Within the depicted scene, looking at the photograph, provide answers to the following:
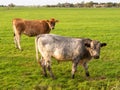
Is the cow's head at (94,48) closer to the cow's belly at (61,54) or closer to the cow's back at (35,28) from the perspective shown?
the cow's belly at (61,54)

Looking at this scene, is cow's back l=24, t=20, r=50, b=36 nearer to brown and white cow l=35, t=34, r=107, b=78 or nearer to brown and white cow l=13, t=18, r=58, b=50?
brown and white cow l=13, t=18, r=58, b=50

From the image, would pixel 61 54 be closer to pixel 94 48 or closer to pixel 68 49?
pixel 68 49

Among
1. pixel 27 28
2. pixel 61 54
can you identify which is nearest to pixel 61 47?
pixel 61 54

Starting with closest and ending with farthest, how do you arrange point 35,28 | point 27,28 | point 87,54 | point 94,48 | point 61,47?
point 94,48, point 61,47, point 87,54, point 27,28, point 35,28

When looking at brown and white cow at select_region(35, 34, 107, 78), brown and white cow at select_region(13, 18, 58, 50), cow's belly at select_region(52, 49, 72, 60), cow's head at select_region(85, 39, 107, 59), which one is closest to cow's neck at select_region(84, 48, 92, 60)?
brown and white cow at select_region(35, 34, 107, 78)

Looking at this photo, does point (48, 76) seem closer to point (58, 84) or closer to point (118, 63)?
point (58, 84)

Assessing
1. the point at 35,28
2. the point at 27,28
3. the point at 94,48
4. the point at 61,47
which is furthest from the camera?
the point at 35,28

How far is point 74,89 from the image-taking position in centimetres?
855

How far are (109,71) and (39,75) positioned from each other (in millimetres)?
2491

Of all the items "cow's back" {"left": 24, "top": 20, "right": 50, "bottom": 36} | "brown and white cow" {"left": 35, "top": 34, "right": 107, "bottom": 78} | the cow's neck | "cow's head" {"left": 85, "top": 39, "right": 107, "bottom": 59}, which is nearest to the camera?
"cow's head" {"left": 85, "top": 39, "right": 107, "bottom": 59}

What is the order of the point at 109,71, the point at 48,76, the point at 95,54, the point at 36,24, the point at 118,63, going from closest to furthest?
the point at 95,54 → the point at 48,76 → the point at 109,71 → the point at 118,63 → the point at 36,24

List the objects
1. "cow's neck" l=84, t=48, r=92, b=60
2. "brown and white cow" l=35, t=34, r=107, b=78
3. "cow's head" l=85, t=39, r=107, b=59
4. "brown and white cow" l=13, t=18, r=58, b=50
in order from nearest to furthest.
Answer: "cow's head" l=85, t=39, r=107, b=59 < "brown and white cow" l=35, t=34, r=107, b=78 < "cow's neck" l=84, t=48, r=92, b=60 < "brown and white cow" l=13, t=18, r=58, b=50

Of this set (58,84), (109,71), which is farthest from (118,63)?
(58,84)

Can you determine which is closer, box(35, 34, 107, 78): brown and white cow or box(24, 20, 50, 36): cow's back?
box(35, 34, 107, 78): brown and white cow
